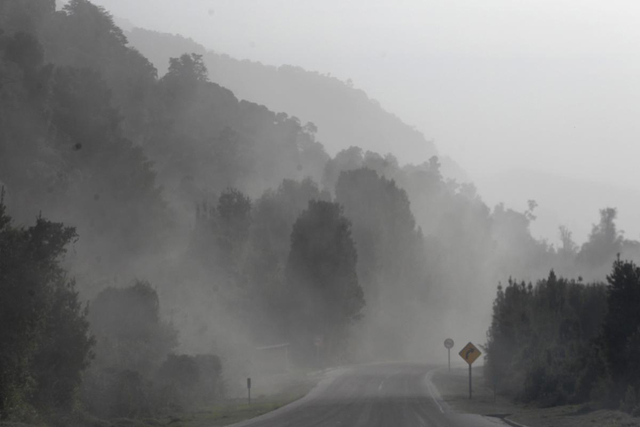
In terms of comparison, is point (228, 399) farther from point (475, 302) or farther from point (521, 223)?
point (521, 223)

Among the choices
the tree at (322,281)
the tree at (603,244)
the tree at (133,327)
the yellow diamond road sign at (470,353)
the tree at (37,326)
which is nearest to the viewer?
the tree at (37,326)

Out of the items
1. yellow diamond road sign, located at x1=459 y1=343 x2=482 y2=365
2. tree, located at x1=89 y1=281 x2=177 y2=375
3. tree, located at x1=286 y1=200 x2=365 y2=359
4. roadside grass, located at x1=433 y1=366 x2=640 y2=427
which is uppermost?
tree, located at x1=286 y1=200 x2=365 y2=359

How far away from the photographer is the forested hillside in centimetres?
3272

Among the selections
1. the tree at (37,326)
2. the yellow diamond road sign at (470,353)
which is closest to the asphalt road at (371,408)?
the yellow diamond road sign at (470,353)

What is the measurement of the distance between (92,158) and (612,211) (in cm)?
11430

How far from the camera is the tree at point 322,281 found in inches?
3354

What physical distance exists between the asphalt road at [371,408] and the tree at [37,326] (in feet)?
24.1

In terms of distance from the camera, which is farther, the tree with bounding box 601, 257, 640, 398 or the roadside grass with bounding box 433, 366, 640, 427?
the tree with bounding box 601, 257, 640, 398

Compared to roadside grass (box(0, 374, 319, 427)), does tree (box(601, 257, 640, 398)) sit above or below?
above

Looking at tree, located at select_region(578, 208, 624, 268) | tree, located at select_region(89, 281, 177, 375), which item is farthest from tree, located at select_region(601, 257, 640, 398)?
tree, located at select_region(578, 208, 624, 268)

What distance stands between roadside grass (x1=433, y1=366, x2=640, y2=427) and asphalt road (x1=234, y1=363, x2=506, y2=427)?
1.10 metres

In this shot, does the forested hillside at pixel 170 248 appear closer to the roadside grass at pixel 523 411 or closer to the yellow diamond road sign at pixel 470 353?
the roadside grass at pixel 523 411

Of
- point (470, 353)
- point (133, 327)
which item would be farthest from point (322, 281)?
point (470, 353)

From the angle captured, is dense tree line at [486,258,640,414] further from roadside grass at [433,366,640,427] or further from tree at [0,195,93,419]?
tree at [0,195,93,419]
